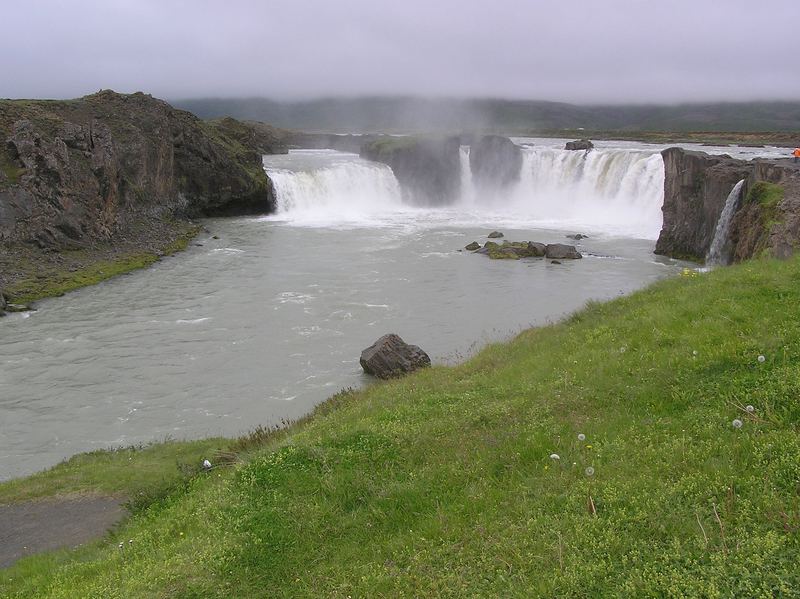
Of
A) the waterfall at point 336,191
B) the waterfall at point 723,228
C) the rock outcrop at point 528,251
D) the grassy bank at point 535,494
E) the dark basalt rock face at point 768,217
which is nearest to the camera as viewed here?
the grassy bank at point 535,494

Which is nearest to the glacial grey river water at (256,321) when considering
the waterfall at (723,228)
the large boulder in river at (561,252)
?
the large boulder in river at (561,252)

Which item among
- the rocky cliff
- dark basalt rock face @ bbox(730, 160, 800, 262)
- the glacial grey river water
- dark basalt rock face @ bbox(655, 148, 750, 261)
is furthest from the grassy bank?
dark basalt rock face @ bbox(655, 148, 750, 261)

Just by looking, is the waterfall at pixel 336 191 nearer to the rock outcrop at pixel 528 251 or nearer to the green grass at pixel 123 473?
the rock outcrop at pixel 528 251

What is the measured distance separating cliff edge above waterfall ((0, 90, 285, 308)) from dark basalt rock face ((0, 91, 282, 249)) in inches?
2.6

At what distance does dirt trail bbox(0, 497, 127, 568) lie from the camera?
29.6 ft

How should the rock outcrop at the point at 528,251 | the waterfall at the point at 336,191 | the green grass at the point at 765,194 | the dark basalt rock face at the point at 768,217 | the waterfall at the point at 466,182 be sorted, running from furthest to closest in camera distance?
the waterfall at the point at 466,182
the waterfall at the point at 336,191
the rock outcrop at the point at 528,251
the green grass at the point at 765,194
the dark basalt rock face at the point at 768,217

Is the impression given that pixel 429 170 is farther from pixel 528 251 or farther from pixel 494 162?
pixel 528 251

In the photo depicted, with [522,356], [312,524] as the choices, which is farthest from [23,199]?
[312,524]

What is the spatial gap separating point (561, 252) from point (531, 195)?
26.1 meters

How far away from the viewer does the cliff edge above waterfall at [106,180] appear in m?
32.5

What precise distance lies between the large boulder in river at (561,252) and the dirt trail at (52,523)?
27745 millimetres

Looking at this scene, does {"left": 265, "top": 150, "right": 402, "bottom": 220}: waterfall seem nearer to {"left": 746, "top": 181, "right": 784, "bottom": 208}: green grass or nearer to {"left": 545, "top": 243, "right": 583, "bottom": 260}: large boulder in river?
{"left": 545, "top": 243, "right": 583, "bottom": 260}: large boulder in river

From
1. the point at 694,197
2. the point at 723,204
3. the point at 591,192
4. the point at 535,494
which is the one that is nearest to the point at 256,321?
the point at 535,494

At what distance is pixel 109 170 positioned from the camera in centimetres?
3866
